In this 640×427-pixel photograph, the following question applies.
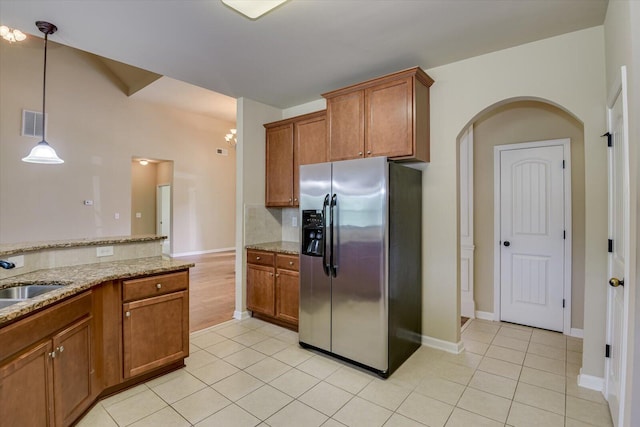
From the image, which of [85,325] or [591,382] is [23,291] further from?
[591,382]

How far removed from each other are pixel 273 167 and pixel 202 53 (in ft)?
5.42

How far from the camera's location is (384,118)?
2914 mm

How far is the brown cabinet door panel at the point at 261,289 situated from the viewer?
12.1 ft

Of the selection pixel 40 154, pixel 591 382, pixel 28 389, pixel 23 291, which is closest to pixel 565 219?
pixel 591 382

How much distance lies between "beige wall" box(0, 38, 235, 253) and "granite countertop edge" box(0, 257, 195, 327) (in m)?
4.44

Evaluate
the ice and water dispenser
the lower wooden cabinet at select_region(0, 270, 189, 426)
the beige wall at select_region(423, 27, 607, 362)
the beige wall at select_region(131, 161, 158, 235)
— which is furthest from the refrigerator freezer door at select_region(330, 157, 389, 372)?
the beige wall at select_region(131, 161, 158, 235)

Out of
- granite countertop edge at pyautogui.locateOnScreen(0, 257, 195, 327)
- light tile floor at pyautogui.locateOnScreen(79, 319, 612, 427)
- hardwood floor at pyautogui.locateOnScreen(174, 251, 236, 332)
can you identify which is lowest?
light tile floor at pyautogui.locateOnScreen(79, 319, 612, 427)

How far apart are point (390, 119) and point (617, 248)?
191 centimetres

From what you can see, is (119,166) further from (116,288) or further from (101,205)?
(116,288)

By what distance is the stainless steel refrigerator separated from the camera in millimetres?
2559

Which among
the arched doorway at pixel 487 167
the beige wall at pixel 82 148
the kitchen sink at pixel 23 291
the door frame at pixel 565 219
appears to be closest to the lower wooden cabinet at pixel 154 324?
the kitchen sink at pixel 23 291

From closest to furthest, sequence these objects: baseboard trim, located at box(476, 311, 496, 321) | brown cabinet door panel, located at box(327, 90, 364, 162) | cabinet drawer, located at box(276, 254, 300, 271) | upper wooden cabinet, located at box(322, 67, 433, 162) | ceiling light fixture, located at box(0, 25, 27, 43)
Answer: upper wooden cabinet, located at box(322, 67, 433, 162) < brown cabinet door panel, located at box(327, 90, 364, 162) < cabinet drawer, located at box(276, 254, 300, 271) < ceiling light fixture, located at box(0, 25, 27, 43) < baseboard trim, located at box(476, 311, 496, 321)

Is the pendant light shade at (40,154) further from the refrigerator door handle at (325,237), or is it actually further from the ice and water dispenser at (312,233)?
the refrigerator door handle at (325,237)

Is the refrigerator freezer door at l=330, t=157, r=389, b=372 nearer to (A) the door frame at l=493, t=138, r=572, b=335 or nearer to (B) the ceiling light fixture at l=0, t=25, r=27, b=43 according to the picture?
(A) the door frame at l=493, t=138, r=572, b=335
